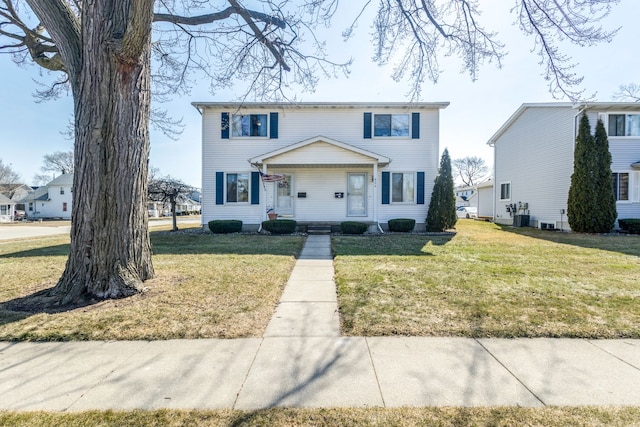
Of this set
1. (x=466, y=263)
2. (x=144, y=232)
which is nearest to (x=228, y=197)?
(x=144, y=232)

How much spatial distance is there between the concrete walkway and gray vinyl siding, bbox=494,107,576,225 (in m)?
15.6

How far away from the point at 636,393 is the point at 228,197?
14.6 meters

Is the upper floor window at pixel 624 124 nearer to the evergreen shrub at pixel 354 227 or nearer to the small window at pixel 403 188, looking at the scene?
the small window at pixel 403 188

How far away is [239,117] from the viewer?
15.1 meters

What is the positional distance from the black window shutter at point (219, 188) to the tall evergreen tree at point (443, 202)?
32.1 ft

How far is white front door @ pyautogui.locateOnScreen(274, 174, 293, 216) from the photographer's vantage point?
1520 cm

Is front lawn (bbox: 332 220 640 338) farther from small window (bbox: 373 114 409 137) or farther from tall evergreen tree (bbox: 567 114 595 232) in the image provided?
small window (bbox: 373 114 409 137)

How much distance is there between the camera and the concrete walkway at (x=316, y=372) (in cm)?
245

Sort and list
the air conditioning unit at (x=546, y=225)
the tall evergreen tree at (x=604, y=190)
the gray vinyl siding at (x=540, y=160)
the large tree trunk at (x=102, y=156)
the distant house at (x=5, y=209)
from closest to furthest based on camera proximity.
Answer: the large tree trunk at (x=102, y=156)
the tall evergreen tree at (x=604, y=190)
the gray vinyl siding at (x=540, y=160)
the air conditioning unit at (x=546, y=225)
the distant house at (x=5, y=209)

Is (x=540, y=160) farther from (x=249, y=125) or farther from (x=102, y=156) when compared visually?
(x=102, y=156)

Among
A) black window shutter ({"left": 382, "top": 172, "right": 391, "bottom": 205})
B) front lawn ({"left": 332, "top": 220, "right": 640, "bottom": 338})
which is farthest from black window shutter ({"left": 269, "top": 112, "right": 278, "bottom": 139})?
front lawn ({"left": 332, "top": 220, "right": 640, "bottom": 338})

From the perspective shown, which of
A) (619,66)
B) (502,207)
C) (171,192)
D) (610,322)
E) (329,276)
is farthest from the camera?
(502,207)

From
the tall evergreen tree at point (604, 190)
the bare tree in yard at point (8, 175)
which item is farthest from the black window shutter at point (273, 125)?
the bare tree in yard at point (8, 175)

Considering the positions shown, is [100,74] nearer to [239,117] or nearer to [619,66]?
[619,66]
